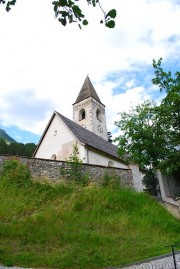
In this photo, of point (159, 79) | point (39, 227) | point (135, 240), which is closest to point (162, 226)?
point (135, 240)

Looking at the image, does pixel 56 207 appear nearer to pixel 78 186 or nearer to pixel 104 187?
pixel 78 186

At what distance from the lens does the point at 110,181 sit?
1585 centimetres

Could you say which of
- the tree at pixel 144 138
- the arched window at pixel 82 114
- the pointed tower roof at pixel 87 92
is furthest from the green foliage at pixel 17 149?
the tree at pixel 144 138

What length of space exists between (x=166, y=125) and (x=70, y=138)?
8.50 m

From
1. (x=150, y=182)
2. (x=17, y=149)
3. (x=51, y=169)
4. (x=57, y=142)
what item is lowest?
(x=150, y=182)

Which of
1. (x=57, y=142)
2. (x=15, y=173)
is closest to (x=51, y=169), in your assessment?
(x=15, y=173)

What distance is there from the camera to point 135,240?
376 inches

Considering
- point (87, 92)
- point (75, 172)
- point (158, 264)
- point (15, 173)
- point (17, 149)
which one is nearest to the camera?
point (158, 264)

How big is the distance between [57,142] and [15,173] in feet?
32.7

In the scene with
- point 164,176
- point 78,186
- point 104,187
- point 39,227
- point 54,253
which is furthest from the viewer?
point 164,176

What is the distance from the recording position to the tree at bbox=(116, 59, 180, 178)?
1540 centimetres

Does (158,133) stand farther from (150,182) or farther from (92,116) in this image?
(92,116)

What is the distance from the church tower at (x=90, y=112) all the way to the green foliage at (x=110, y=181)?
19.7 metres

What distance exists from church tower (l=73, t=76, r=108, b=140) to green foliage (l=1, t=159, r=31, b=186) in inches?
881
